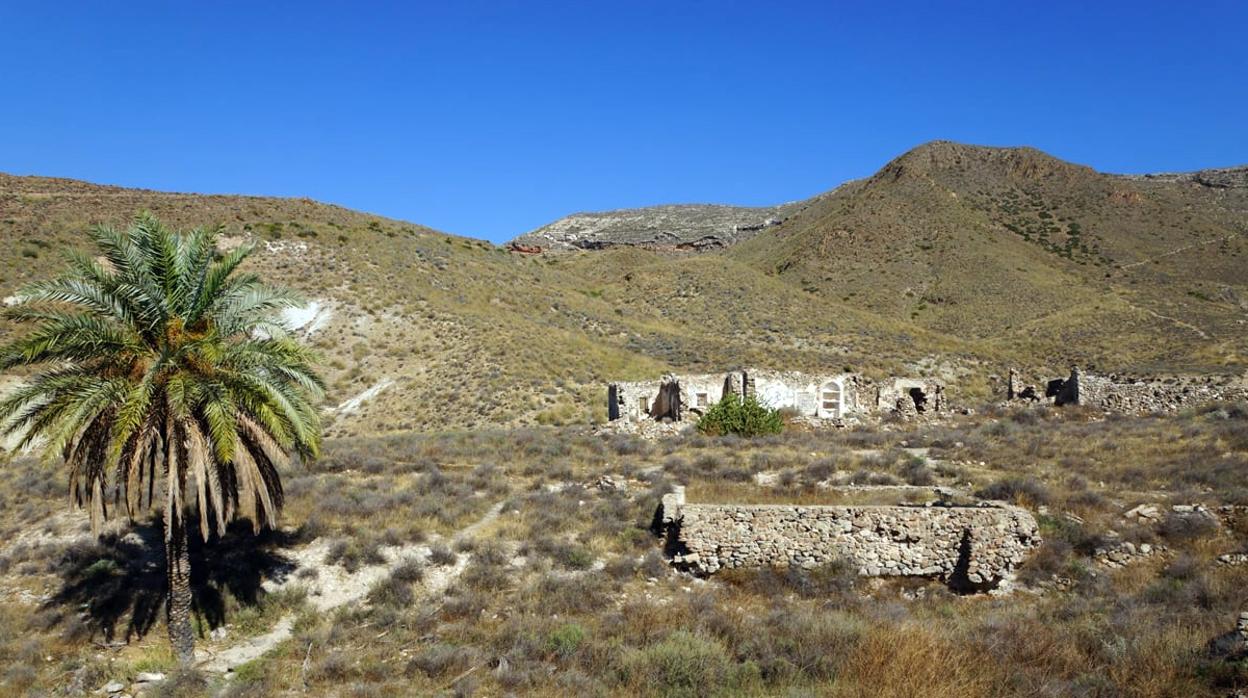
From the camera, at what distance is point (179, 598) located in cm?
991

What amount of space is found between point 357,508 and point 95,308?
22.2ft

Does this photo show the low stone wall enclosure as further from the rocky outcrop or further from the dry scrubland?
the rocky outcrop

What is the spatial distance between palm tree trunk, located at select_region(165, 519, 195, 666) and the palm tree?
2 cm

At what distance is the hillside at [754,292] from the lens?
3819 cm

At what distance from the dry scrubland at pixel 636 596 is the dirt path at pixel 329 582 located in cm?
13

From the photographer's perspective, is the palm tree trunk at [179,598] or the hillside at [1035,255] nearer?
the palm tree trunk at [179,598]

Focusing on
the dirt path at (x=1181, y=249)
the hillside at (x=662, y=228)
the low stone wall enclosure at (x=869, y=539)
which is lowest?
the low stone wall enclosure at (x=869, y=539)

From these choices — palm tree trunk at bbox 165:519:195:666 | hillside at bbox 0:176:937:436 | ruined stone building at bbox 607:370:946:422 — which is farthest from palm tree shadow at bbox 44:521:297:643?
hillside at bbox 0:176:937:436

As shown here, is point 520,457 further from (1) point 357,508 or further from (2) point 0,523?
(2) point 0,523

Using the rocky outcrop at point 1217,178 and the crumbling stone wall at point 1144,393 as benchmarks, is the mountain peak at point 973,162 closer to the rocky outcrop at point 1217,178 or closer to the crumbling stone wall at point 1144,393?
the rocky outcrop at point 1217,178

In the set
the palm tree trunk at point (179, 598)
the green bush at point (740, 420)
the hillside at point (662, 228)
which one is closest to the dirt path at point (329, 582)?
the palm tree trunk at point (179, 598)

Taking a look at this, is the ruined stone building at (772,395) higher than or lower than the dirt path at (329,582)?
higher

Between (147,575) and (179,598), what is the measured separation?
3.08m

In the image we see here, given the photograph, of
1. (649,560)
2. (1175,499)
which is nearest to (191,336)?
(649,560)
